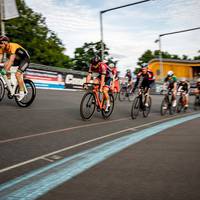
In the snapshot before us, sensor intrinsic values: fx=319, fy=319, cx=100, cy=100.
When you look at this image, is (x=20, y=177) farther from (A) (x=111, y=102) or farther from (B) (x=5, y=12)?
(B) (x=5, y=12)

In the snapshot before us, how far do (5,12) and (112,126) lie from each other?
783 centimetres

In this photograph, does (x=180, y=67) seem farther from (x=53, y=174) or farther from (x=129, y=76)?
(x=53, y=174)

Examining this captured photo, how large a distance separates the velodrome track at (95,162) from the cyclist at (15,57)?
166 centimetres

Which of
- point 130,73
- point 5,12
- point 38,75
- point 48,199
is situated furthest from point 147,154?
point 38,75

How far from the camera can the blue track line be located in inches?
118

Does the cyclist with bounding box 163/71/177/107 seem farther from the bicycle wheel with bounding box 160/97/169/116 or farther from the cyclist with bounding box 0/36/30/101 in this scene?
the cyclist with bounding box 0/36/30/101

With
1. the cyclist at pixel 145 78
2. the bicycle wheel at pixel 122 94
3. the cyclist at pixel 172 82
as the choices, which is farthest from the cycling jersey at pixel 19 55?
the bicycle wheel at pixel 122 94

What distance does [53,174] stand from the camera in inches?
144

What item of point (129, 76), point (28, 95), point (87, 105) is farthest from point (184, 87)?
point (28, 95)

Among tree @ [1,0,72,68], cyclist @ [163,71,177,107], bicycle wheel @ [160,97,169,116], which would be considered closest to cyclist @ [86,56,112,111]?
bicycle wheel @ [160,97,169,116]

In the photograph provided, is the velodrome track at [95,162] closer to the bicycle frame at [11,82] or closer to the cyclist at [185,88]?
the bicycle frame at [11,82]

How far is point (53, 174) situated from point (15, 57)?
5.96 meters

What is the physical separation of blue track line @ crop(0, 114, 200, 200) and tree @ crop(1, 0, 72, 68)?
44711 mm

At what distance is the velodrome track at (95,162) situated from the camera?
3.05 meters
